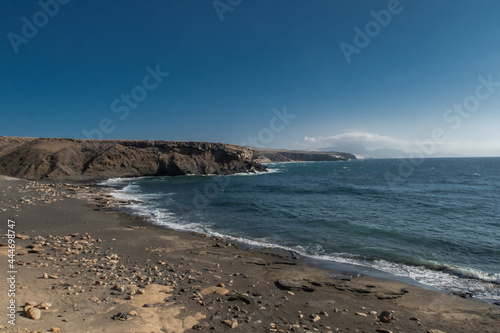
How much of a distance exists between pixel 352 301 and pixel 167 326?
5.68 metres

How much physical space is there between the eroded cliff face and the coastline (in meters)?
45.4

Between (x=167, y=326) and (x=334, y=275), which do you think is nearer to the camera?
(x=167, y=326)

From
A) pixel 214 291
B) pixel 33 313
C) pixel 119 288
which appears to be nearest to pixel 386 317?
pixel 214 291

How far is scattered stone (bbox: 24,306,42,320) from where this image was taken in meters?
5.30

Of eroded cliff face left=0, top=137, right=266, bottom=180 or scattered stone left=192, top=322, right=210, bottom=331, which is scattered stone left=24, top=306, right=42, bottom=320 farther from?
eroded cliff face left=0, top=137, right=266, bottom=180

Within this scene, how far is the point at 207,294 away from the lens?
25.3ft

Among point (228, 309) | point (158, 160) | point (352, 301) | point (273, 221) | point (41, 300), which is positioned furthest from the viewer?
point (158, 160)

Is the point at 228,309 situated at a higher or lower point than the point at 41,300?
lower

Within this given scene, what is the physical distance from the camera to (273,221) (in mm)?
19562

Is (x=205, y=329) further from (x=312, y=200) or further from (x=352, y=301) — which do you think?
(x=312, y=200)

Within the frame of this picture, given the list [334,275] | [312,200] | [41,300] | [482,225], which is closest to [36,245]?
[41,300]

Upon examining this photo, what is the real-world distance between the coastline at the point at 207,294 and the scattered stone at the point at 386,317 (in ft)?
0.64

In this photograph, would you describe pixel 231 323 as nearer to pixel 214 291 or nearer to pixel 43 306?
pixel 214 291

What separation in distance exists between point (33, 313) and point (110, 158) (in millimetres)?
59103
